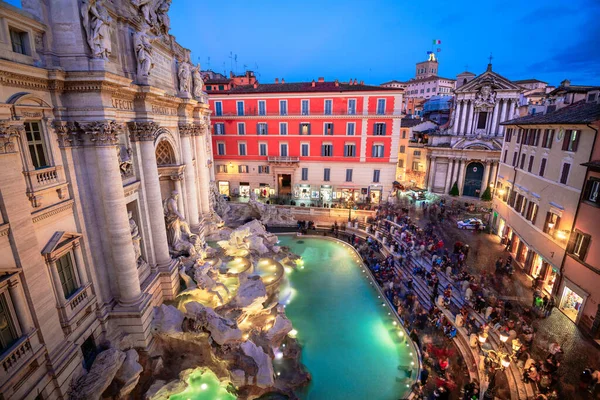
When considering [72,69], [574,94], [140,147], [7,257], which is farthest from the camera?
[574,94]

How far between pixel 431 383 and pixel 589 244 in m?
9.22

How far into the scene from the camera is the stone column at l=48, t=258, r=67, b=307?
8648 millimetres

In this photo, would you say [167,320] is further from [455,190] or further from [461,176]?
[461,176]

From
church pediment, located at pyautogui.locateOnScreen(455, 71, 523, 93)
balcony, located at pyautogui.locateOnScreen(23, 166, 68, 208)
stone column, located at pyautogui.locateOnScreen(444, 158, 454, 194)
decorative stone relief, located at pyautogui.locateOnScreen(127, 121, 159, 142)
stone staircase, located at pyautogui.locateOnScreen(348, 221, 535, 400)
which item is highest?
church pediment, located at pyautogui.locateOnScreen(455, 71, 523, 93)

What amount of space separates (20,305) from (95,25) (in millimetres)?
8018

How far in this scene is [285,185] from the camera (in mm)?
35969

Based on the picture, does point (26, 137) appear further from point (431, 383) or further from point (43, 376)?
point (431, 383)

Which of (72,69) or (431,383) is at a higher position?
(72,69)

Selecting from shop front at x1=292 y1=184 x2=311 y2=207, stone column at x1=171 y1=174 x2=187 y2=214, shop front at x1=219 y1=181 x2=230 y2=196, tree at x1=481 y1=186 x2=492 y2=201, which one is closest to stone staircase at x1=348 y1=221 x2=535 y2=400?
shop front at x1=292 y1=184 x2=311 y2=207

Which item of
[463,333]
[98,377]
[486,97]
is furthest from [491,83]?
[98,377]

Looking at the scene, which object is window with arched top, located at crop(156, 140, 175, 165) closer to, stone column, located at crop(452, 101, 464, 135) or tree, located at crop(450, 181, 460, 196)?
tree, located at crop(450, 181, 460, 196)

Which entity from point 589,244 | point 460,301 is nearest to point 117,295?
point 460,301

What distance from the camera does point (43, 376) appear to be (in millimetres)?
8125

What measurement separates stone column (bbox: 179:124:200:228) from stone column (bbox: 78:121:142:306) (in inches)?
298
